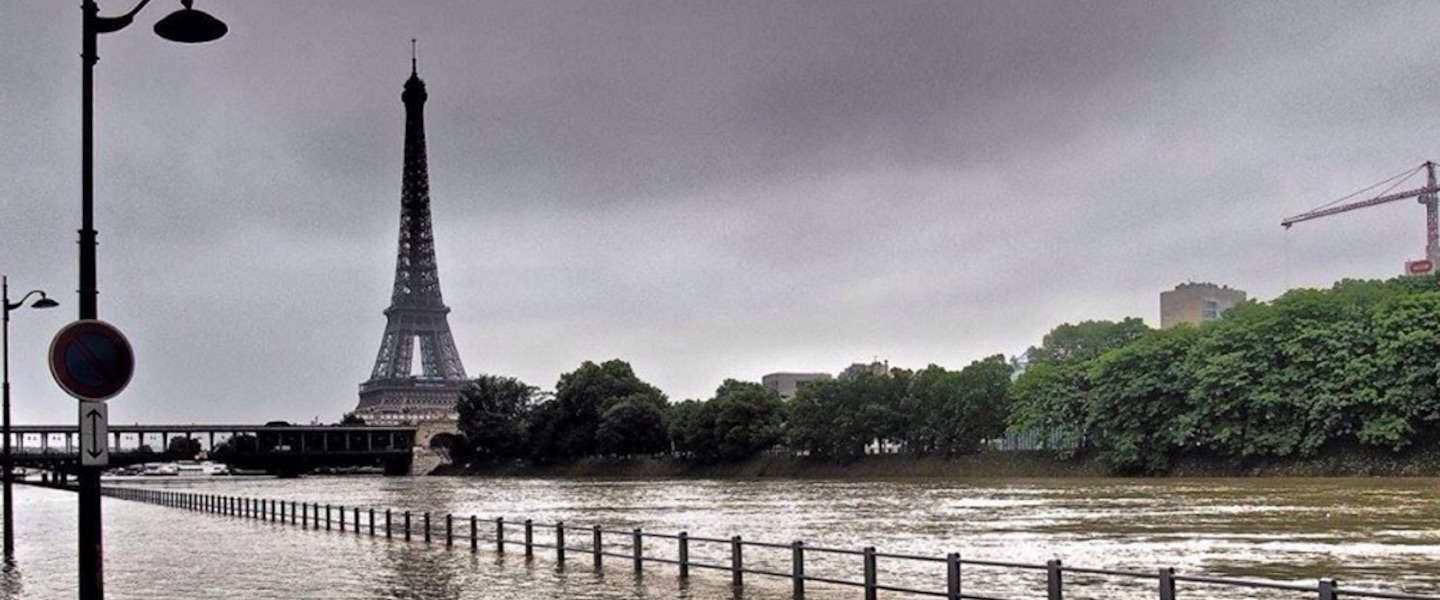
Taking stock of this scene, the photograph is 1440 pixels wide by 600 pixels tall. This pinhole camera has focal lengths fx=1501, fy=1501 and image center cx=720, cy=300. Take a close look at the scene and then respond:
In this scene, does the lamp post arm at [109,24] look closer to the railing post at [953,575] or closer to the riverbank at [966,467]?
the railing post at [953,575]

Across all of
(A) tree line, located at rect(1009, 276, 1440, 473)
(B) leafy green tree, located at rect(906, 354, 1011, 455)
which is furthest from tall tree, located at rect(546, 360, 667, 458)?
(A) tree line, located at rect(1009, 276, 1440, 473)

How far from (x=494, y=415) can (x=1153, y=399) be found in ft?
334

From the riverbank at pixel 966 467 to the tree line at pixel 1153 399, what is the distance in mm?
1016

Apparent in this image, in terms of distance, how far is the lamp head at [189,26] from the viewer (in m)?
15.7

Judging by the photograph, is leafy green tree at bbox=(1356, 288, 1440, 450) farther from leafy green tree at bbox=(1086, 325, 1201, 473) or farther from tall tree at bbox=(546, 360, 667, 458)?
tall tree at bbox=(546, 360, 667, 458)

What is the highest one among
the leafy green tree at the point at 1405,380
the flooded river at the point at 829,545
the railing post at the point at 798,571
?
the leafy green tree at the point at 1405,380

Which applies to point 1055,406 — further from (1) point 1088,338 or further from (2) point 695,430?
(2) point 695,430

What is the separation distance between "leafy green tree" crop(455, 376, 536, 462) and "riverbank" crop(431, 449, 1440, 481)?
280 centimetres

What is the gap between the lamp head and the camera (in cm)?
1573

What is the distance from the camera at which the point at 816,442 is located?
460 ft

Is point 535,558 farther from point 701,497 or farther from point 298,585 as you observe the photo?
point 701,497

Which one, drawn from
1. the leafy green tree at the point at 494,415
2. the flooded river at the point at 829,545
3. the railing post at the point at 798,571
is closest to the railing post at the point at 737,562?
the flooded river at the point at 829,545

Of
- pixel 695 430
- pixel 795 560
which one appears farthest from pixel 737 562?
pixel 695 430

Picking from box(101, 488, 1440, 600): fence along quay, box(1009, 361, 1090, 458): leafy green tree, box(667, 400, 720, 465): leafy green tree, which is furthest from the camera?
box(667, 400, 720, 465): leafy green tree
